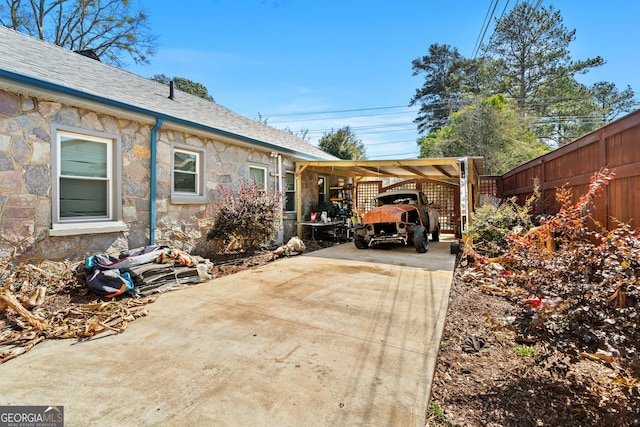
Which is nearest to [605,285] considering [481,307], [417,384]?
[417,384]

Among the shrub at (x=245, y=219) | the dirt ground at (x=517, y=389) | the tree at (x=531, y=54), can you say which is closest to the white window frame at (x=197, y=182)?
the shrub at (x=245, y=219)

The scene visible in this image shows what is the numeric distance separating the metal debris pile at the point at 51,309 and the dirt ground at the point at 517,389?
325cm

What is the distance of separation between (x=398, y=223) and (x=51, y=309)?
683cm

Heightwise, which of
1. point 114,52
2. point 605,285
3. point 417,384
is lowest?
point 417,384

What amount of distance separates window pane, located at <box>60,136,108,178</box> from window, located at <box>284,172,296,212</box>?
524 cm

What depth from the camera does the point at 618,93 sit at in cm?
2586

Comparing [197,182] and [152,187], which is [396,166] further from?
[152,187]

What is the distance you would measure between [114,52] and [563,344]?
23432 mm

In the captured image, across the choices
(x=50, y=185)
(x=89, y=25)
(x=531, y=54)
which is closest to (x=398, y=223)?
(x=50, y=185)

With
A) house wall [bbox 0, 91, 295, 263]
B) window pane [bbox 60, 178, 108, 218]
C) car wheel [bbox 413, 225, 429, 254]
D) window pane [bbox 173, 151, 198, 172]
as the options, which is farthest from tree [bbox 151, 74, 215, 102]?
car wheel [bbox 413, 225, 429, 254]

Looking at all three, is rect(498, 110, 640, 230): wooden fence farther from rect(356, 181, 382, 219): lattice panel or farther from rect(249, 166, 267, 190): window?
rect(356, 181, 382, 219): lattice panel

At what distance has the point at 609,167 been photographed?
4250mm

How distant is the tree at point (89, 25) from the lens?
1548 cm

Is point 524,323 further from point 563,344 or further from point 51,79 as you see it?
point 51,79
